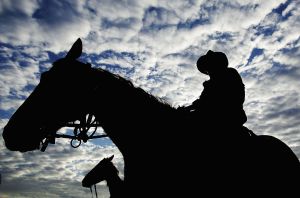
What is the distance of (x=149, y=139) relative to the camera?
3553 millimetres

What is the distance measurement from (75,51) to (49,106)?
3.36ft

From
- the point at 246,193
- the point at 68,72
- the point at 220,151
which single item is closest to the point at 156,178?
the point at 220,151

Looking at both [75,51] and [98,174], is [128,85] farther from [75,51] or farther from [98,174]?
[98,174]

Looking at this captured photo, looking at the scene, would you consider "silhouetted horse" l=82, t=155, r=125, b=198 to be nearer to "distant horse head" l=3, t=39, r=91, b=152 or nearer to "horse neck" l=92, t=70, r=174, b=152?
"distant horse head" l=3, t=39, r=91, b=152

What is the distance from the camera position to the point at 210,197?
308 cm

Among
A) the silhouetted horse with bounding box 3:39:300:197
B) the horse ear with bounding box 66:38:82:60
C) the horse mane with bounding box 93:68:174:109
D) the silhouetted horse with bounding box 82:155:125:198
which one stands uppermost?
the horse ear with bounding box 66:38:82:60

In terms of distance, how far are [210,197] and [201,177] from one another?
26cm

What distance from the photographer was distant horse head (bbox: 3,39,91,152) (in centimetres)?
399

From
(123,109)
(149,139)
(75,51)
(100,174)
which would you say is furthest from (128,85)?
(100,174)

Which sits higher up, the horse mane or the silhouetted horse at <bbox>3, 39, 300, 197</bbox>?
the horse mane

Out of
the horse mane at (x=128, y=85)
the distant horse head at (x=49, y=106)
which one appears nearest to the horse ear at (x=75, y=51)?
the distant horse head at (x=49, y=106)

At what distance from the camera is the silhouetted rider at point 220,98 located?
3561 millimetres

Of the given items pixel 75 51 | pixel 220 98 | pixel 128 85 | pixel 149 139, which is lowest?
pixel 149 139

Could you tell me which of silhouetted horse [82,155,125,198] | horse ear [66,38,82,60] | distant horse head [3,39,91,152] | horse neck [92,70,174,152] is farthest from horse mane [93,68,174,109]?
silhouetted horse [82,155,125,198]
